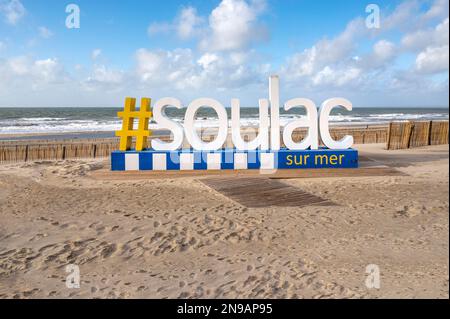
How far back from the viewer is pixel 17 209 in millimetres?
8281

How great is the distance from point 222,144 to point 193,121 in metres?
1.17

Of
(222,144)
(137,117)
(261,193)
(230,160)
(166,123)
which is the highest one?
(137,117)

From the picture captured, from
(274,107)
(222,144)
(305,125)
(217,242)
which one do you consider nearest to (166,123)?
(222,144)

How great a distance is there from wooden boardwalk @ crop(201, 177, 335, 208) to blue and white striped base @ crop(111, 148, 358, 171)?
78cm

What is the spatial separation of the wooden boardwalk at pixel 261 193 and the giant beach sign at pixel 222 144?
942 millimetres

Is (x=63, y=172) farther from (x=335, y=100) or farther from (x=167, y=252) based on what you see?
(x=335, y=100)

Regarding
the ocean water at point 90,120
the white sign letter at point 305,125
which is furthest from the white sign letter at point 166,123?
the ocean water at point 90,120

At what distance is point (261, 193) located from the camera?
31.1 ft

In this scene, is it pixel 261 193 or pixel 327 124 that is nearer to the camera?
pixel 261 193

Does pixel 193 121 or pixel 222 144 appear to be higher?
pixel 193 121

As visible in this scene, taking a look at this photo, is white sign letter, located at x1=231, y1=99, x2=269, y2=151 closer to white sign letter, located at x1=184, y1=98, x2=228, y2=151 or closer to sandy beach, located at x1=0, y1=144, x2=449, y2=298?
white sign letter, located at x1=184, y1=98, x2=228, y2=151

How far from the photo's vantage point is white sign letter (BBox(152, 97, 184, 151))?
11.6m

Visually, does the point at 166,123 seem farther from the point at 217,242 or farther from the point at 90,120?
the point at 90,120
